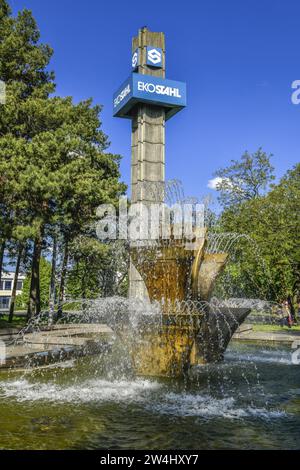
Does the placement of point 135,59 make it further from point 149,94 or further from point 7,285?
point 7,285

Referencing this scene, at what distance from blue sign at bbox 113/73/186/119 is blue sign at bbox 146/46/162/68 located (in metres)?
1.16

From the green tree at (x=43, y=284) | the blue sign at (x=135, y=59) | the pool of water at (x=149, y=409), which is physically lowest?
the pool of water at (x=149, y=409)

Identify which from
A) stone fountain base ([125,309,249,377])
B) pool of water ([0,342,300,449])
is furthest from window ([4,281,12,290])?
stone fountain base ([125,309,249,377])

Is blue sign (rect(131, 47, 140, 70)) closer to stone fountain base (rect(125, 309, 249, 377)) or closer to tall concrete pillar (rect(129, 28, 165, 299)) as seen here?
tall concrete pillar (rect(129, 28, 165, 299))

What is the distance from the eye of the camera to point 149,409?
6.55m

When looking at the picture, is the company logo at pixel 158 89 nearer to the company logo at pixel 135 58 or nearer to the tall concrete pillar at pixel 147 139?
the tall concrete pillar at pixel 147 139

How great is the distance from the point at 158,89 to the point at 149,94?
1.11 m

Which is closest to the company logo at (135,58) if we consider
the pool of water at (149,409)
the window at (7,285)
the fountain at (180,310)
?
the fountain at (180,310)

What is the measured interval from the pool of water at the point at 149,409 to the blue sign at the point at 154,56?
28312 millimetres

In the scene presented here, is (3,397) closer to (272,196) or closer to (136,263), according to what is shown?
(136,263)

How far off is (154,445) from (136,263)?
4.92 m

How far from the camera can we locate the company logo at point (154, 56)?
1306 inches

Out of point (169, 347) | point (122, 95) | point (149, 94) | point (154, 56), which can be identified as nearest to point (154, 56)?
point (154, 56)
